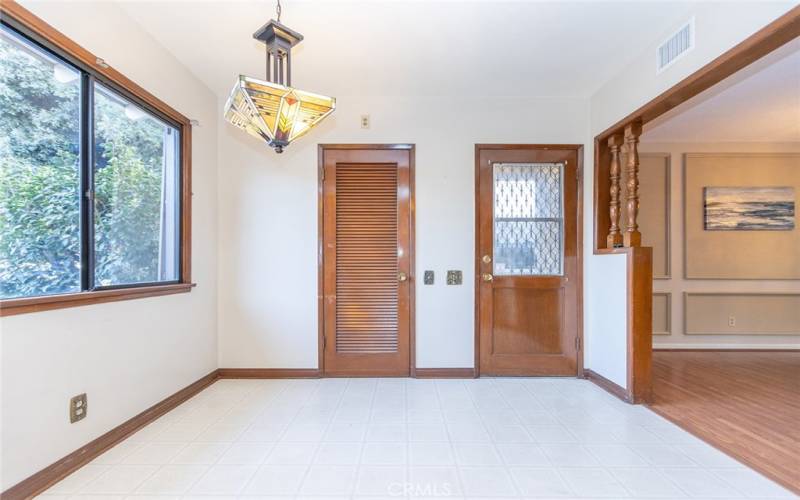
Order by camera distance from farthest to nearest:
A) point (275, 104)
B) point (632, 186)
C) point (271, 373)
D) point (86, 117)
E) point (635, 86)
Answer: point (271, 373)
point (632, 186)
point (635, 86)
point (86, 117)
point (275, 104)

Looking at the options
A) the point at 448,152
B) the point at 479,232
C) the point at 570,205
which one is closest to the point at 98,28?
the point at 448,152

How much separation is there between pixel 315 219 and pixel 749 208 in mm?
4986

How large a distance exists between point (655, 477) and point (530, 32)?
262 cm

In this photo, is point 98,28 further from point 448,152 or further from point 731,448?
point 731,448

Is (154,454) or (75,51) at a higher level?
(75,51)

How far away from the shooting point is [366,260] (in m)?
3.24

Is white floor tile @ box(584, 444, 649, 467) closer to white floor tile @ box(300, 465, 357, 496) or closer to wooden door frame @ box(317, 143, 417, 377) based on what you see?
white floor tile @ box(300, 465, 357, 496)

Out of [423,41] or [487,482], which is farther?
[423,41]

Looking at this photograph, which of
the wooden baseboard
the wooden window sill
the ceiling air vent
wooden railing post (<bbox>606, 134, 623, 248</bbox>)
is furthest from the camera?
wooden railing post (<bbox>606, 134, 623, 248</bbox>)

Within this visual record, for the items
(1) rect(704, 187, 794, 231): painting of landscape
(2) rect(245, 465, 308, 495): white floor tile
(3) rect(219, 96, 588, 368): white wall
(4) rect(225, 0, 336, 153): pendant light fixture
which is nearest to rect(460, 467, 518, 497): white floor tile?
(2) rect(245, 465, 308, 495): white floor tile

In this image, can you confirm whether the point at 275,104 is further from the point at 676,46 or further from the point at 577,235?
the point at 577,235

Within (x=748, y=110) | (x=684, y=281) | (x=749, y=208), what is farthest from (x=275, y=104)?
(x=749, y=208)

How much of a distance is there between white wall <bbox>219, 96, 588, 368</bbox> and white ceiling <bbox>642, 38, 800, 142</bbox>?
107cm

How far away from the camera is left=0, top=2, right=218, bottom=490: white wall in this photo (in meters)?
1.56
